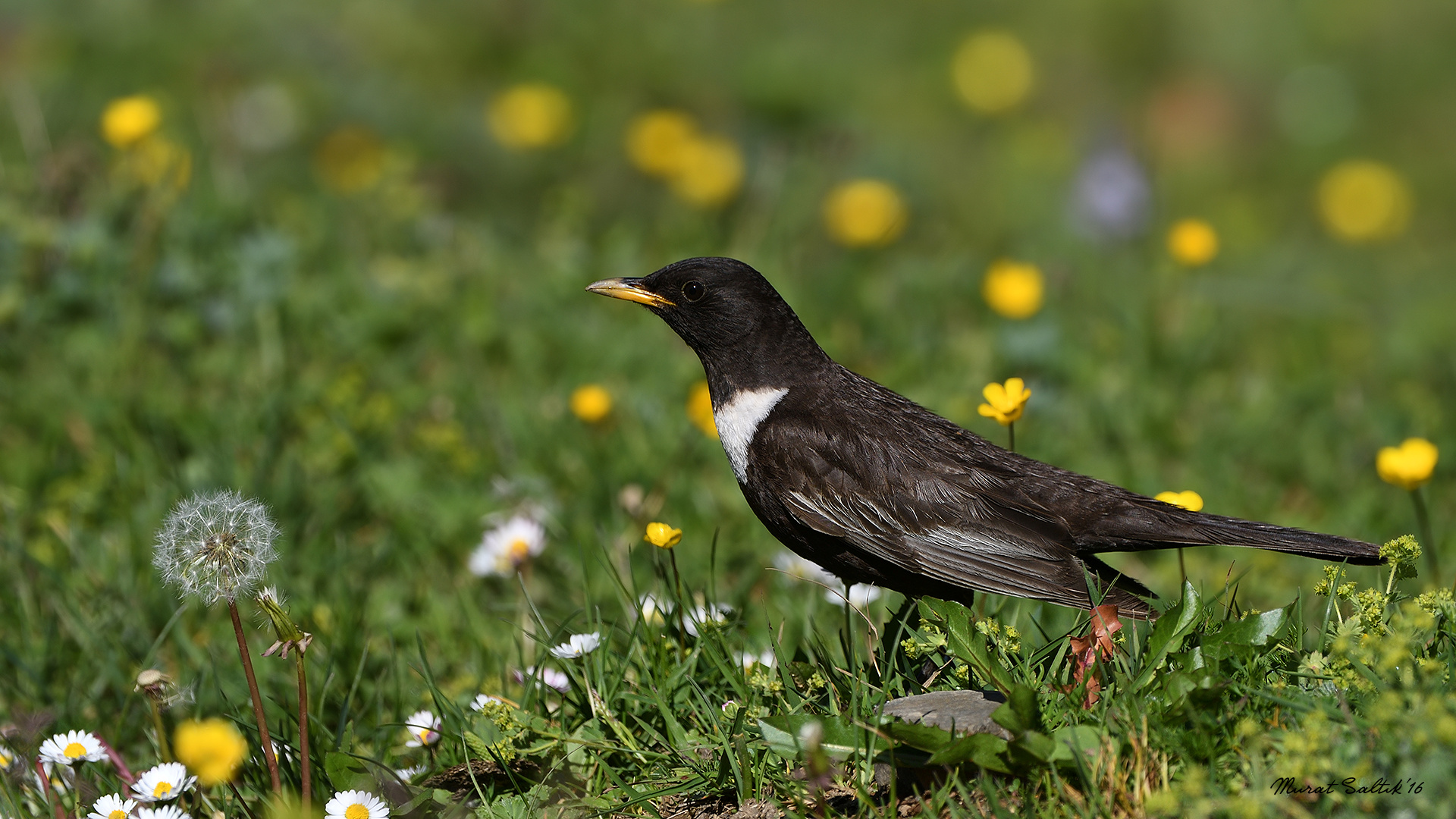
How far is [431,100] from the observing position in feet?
31.9

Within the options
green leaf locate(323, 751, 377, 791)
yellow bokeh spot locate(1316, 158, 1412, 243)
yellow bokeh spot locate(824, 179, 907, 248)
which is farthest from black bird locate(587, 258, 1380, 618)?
yellow bokeh spot locate(1316, 158, 1412, 243)

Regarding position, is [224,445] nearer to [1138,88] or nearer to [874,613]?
[874,613]

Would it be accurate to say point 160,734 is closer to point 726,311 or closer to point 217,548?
point 217,548

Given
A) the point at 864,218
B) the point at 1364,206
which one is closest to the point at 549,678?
the point at 864,218

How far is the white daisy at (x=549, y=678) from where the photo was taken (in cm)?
368

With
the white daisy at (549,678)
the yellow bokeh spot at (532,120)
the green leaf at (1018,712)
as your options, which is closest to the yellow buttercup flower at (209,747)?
the white daisy at (549,678)

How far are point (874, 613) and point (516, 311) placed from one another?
3053 millimetres

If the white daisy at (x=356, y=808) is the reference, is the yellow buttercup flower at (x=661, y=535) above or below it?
above

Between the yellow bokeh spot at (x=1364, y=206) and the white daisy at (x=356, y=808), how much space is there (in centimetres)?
876

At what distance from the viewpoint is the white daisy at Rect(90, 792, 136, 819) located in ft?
10.3

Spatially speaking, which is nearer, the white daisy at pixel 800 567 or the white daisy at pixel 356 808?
the white daisy at pixel 356 808

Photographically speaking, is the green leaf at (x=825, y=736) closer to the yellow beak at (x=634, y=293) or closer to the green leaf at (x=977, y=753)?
the green leaf at (x=977, y=753)

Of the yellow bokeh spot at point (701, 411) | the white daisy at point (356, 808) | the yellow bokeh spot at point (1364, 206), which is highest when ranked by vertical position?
the yellow bokeh spot at point (1364, 206)

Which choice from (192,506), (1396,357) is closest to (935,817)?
(192,506)
